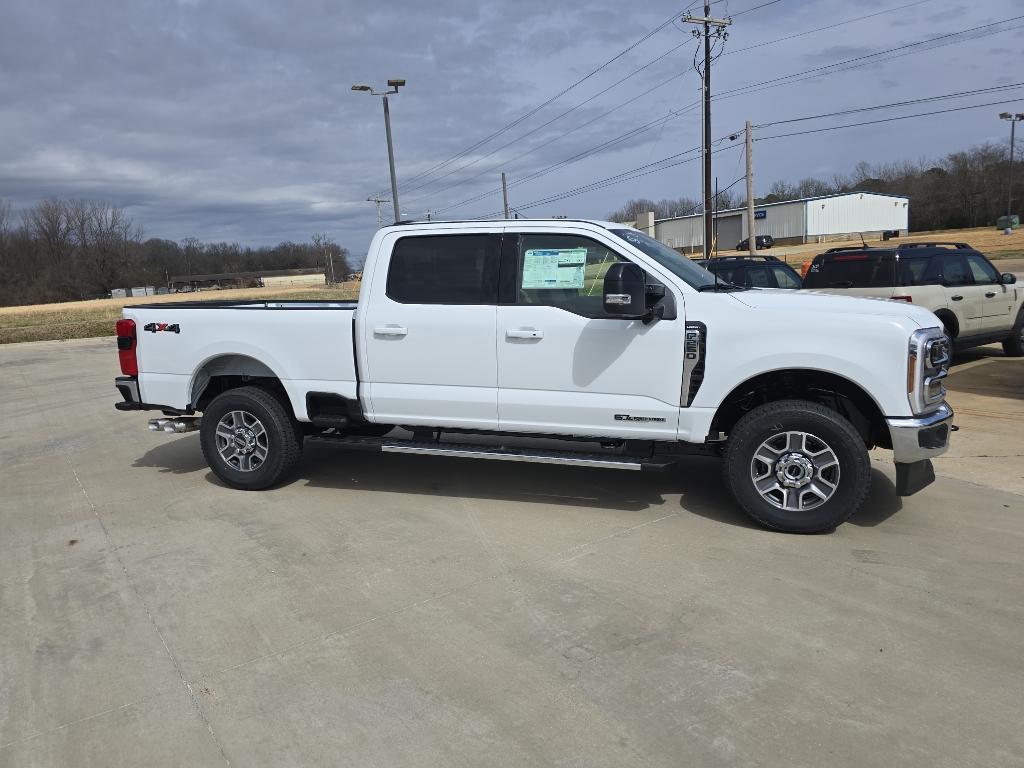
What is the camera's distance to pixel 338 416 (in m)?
6.05

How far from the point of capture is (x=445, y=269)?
566 cm

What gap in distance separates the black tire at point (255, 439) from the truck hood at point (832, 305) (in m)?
3.64

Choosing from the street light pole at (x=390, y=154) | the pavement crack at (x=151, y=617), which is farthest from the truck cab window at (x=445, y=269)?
the street light pole at (x=390, y=154)

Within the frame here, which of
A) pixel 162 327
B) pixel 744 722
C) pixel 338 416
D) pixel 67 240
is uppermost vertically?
pixel 67 240

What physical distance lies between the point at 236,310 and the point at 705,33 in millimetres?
30720

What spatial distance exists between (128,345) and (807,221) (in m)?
80.7

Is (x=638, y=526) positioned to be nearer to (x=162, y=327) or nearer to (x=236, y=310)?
(x=236, y=310)

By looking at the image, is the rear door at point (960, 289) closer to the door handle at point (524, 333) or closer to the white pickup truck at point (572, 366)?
the white pickup truck at point (572, 366)

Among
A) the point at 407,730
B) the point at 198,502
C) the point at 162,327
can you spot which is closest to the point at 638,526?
the point at 407,730

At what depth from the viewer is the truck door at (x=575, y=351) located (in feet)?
16.7

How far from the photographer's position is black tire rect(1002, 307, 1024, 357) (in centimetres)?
1165

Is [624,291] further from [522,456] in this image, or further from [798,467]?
[798,467]

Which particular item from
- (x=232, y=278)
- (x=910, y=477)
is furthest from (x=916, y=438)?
(x=232, y=278)

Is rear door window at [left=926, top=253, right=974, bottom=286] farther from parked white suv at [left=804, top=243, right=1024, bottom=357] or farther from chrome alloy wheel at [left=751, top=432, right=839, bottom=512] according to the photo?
chrome alloy wheel at [left=751, top=432, right=839, bottom=512]
